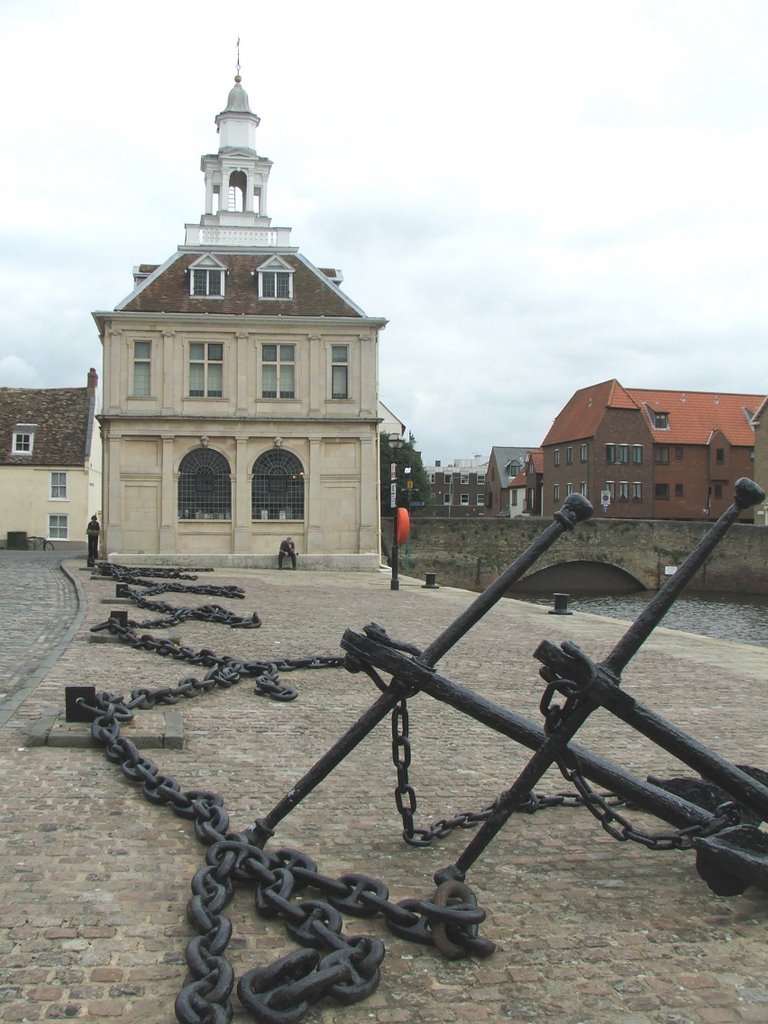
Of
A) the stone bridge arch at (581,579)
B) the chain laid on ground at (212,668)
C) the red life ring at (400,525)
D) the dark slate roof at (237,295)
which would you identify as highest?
the dark slate roof at (237,295)

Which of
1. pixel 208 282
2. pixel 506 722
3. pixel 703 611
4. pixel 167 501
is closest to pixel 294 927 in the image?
pixel 506 722

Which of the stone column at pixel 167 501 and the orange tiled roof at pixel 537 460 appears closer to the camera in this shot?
the stone column at pixel 167 501

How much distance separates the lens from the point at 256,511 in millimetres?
31312

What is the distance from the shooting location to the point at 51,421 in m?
48.3

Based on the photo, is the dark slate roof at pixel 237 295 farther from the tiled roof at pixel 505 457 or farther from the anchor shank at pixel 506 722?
the tiled roof at pixel 505 457

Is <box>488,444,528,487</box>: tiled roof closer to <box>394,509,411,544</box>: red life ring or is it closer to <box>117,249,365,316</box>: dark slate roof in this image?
<box>117,249,365,316</box>: dark slate roof

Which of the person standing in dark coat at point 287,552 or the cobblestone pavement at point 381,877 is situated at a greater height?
the person standing in dark coat at point 287,552

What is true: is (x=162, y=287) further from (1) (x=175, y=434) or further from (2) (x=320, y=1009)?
(2) (x=320, y=1009)

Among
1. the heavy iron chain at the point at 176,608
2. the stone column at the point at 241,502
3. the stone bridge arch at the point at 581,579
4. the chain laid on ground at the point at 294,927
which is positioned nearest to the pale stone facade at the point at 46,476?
the stone column at the point at 241,502

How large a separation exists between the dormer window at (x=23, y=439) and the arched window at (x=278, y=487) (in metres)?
20.5

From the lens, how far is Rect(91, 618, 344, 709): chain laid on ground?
7.26m

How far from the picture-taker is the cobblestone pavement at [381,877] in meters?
3.04

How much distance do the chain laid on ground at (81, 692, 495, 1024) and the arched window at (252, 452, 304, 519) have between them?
89.2 feet

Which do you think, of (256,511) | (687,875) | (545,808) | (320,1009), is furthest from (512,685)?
(256,511)
